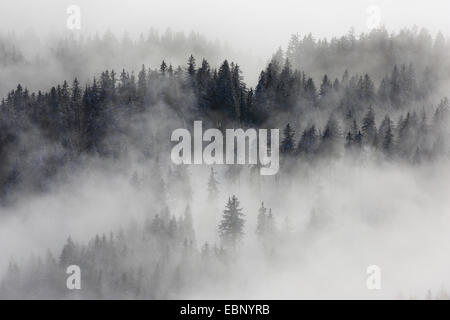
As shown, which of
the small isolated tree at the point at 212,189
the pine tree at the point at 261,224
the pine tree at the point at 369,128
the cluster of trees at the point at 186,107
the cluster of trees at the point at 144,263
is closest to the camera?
the cluster of trees at the point at 144,263

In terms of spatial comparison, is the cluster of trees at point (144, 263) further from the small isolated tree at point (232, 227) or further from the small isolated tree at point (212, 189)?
the small isolated tree at point (212, 189)

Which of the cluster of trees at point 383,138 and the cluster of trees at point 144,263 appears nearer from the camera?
the cluster of trees at point 144,263

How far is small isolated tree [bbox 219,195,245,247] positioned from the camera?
143875 millimetres

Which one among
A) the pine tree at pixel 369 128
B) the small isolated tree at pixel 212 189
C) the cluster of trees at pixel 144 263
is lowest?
the cluster of trees at pixel 144 263

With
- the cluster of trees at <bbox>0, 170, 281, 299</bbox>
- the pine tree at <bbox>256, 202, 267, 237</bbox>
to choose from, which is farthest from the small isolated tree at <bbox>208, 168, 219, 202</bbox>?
the pine tree at <bbox>256, 202, 267, 237</bbox>

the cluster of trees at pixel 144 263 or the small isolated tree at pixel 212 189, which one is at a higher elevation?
the small isolated tree at pixel 212 189

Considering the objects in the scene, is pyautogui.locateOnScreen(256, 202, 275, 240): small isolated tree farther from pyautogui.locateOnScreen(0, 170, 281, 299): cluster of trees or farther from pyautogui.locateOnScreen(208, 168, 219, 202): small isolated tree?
pyautogui.locateOnScreen(208, 168, 219, 202): small isolated tree

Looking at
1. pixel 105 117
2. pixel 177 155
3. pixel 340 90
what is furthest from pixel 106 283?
pixel 340 90

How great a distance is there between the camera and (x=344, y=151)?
171 m

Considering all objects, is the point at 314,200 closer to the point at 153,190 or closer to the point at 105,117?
the point at 153,190

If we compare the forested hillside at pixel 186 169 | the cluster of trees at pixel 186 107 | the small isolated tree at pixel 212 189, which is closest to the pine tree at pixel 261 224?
the forested hillside at pixel 186 169

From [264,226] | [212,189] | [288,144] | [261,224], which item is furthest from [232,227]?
[288,144]

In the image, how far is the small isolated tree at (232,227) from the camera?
143875mm
